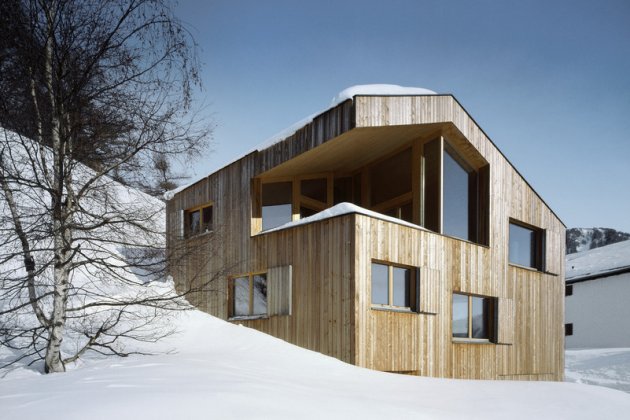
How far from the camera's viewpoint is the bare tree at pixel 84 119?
19.7 feet

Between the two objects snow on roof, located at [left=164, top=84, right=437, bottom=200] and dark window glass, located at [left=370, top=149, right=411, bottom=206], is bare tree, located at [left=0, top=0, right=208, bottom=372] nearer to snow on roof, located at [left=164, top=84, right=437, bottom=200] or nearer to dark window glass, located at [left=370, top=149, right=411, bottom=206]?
snow on roof, located at [left=164, top=84, right=437, bottom=200]

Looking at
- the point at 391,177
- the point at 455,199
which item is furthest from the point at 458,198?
the point at 391,177

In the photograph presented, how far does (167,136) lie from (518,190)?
9749mm

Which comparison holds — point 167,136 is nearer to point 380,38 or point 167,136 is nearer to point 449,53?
point 380,38

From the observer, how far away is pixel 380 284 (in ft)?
30.6

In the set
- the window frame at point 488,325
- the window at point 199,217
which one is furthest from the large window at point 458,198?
the window at point 199,217

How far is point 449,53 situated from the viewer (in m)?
12.9

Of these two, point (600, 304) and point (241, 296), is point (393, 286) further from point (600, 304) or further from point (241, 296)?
point (600, 304)

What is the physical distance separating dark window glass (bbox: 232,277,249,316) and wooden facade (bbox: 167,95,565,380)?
255mm

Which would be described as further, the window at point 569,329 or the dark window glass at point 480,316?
the window at point 569,329

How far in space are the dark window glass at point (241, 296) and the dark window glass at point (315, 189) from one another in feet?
8.84

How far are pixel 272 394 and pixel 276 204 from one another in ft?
27.0

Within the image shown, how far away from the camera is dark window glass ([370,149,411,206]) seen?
11537 mm

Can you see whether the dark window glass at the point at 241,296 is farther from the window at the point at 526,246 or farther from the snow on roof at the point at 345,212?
the window at the point at 526,246
